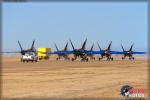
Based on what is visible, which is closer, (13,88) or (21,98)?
(21,98)

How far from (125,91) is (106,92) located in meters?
1.78

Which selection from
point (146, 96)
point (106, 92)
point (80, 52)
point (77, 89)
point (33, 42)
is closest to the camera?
point (146, 96)

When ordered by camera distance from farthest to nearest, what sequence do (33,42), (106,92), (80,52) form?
(33,42), (80,52), (106,92)

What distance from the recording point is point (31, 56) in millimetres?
77875

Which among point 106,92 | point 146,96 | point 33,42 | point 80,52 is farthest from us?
point 33,42

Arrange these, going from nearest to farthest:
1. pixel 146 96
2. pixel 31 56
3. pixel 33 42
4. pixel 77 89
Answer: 1. pixel 146 96
2. pixel 77 89
3. pixel 31 56
4. pixel 33 42

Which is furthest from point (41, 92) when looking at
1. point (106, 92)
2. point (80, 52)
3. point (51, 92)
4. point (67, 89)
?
point (80, 52)

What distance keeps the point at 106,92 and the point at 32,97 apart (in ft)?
11.6

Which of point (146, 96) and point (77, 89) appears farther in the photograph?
point (77, 89)

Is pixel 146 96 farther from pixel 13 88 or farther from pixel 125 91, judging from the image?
pixel 13 88

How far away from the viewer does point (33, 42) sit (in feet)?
308

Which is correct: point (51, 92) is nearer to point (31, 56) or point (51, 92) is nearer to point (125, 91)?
point (125, 91)

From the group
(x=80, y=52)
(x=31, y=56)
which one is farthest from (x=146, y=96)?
(x=80, y=52)

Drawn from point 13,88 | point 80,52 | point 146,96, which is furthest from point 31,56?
point 146,96
